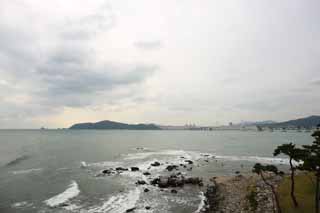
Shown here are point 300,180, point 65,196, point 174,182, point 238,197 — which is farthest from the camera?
point 174,182

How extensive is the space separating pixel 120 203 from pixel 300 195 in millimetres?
17452

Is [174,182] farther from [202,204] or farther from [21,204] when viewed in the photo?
[21,204]

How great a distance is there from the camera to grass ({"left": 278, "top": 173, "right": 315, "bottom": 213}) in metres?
19.9

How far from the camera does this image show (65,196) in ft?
100

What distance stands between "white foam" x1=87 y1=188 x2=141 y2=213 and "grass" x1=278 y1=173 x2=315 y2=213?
14.3m

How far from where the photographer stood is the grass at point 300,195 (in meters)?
19.9

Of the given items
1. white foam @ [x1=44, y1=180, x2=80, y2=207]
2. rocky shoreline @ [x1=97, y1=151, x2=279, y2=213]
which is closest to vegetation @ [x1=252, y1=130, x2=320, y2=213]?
rocky shoreline @ [x1=97, y1=151, x2=279, y2=213]

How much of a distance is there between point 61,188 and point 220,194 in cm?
2083

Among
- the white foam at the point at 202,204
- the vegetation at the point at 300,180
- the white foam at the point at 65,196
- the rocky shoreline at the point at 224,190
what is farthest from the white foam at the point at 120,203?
the vegetation at the point at 300,180

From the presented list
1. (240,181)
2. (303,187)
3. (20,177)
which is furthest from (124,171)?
(303,187)

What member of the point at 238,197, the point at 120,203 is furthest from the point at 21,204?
the point at 238,197

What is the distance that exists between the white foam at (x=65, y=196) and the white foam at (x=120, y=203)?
4924mm

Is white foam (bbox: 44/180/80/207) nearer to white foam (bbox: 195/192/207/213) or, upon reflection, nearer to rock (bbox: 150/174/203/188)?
rock (bbox: 150/174/203/188)

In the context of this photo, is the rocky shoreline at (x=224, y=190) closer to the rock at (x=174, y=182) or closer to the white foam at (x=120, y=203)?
the rock at (x=174, y=182)
